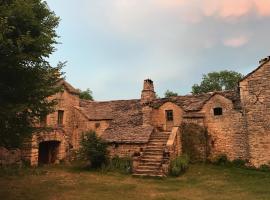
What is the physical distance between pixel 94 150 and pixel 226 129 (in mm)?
9851

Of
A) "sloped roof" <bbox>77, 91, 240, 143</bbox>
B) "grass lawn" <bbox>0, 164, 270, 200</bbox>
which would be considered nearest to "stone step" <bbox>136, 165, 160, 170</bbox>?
"grass lawn" <bbox>0, 164, 270, 200</bbox>

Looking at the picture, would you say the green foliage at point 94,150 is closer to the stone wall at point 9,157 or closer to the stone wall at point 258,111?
the stone wall at point 9,157

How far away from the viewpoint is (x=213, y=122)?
22.7 m

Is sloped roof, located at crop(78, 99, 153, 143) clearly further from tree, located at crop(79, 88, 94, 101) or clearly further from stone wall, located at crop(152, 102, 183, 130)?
tree, located at crop(79, 88, 94, 101)

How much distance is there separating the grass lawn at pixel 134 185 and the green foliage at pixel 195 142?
83.1 inches

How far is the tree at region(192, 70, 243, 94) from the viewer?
178 feet

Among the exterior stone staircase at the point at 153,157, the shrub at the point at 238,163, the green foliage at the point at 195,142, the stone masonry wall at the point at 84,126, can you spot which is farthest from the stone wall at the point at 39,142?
the shrub at the point at 238,163

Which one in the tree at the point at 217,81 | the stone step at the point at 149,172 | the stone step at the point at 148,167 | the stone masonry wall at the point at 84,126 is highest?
the tree at the point at 217,81

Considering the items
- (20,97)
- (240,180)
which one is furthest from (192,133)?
(20,97)

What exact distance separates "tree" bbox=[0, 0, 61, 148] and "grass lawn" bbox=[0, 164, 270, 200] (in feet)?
11.7

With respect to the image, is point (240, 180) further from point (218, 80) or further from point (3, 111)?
point (218, 80)

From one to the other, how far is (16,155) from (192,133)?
12597mm

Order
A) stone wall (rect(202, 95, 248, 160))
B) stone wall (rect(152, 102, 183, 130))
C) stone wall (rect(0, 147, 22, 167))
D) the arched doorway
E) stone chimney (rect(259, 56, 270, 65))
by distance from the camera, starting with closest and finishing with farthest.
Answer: stone wall (rect(0, 147, 22, 167)), stone chimney (rect(259, 56, 270, 65)), stone wall (rect(202, 95, 248, 160)), the arched doorway, stone wall (rect(152, 102, 183, 130))

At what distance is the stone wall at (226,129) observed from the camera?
70.1ft
